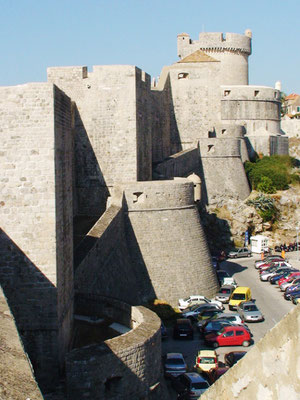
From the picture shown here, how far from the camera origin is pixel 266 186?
139ft

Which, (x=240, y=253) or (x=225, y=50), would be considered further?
(x=225, y=50)

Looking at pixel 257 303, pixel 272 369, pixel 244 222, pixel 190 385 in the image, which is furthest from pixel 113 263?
pixel 244 222

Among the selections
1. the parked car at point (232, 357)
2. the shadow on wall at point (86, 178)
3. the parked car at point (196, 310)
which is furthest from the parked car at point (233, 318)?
the shadow on wall at point (86, 178)

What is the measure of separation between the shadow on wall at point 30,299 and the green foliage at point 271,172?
106 feet

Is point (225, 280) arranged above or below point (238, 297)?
above

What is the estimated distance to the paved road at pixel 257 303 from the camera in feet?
65.3

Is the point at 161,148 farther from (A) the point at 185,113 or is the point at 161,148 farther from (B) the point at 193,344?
(B) the point at 193,344

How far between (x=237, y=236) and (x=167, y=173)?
29.5 ft

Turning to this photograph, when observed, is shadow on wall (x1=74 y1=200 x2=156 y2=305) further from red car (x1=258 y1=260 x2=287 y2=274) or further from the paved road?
red car (x1=258 y1=260 x2=287 y2=274)

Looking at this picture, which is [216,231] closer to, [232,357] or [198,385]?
[232,357]

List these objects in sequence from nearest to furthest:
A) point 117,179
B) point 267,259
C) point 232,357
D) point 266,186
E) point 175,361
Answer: point 175,361
point 232,357
point 117,179
point 267,259
point 266,186

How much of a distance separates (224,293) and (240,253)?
11.3m

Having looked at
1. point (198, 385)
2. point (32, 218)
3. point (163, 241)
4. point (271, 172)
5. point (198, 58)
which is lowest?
point (198, 385)

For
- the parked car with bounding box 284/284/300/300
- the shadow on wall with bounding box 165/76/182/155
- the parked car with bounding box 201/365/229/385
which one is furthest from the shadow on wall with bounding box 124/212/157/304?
the shadow on wall with bounding box 165/76/182/155
